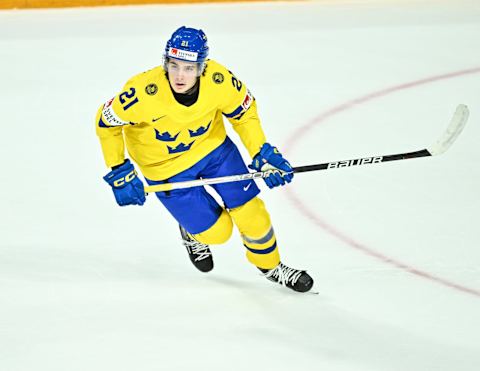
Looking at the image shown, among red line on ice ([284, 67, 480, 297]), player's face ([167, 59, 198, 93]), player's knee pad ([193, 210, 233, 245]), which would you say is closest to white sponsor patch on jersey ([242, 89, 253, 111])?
player's face ([167, 59, 198, 93])

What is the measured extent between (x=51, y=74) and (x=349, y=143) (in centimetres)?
225

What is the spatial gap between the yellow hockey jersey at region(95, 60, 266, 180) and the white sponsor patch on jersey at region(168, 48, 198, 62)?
0.16 meters

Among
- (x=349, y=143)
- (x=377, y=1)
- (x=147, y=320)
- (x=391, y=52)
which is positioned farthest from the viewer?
(x=377, y=1)

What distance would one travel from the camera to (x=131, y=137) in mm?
3531

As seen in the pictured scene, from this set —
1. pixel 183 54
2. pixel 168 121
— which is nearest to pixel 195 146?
pixel 168 121

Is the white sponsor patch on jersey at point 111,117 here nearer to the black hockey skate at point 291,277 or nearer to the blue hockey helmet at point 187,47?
the blue hockey helmet at point 187,47

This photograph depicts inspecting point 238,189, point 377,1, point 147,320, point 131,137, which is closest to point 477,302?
point 238,189

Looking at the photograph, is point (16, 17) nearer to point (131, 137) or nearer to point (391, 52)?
point (391, 52)

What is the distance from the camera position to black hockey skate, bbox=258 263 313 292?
359 cm

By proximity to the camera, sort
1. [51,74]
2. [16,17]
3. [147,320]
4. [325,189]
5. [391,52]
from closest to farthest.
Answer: [147,320]
[325,189]
[51,74]
[391,52]
[16,17]

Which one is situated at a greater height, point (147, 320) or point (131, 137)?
point (131, 137)

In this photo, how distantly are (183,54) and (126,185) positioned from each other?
551 mm

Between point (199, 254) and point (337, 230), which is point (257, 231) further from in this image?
point (337, 230)

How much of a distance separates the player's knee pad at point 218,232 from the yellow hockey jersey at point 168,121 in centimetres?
25
